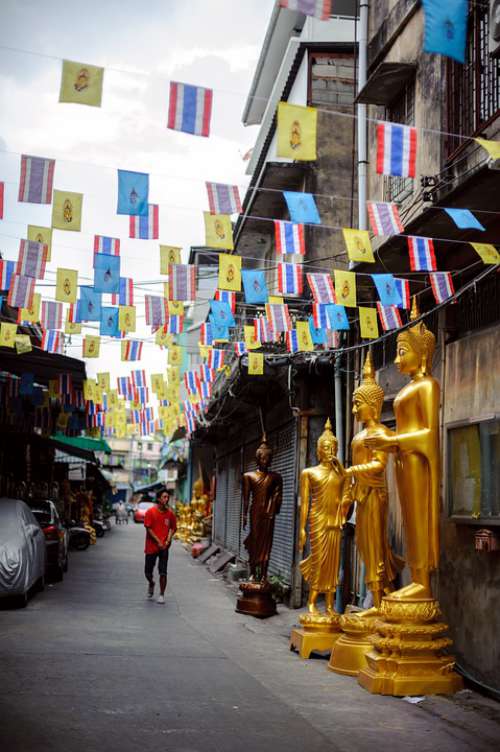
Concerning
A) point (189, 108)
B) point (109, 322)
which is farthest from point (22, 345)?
point (189, 108)

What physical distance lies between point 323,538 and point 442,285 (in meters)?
3.34

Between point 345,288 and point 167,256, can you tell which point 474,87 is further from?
point 167,256

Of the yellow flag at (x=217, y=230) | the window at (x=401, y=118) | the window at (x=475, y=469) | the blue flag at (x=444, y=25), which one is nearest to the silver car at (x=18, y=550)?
the yellow flag at (x=217, y=230)

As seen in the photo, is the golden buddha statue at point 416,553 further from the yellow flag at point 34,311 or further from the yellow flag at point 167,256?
the yellow flag at point 34,311

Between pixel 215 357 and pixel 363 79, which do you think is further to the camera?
pixel 215 357

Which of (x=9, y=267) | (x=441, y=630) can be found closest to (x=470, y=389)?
(x=441, y=630)

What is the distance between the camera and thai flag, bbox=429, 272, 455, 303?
32.4ft

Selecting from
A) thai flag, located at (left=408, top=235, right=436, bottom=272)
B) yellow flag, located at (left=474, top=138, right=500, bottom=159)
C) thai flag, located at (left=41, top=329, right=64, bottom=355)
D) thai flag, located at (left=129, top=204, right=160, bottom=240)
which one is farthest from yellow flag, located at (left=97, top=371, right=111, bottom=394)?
yellow flag, located at (left=474, top=138, right=500, bottom=159)

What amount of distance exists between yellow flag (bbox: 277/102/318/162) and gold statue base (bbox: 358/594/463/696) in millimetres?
4325

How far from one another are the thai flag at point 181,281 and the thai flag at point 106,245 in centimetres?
83

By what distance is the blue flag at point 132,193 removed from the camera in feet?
30.7

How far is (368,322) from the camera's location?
12.2 meters

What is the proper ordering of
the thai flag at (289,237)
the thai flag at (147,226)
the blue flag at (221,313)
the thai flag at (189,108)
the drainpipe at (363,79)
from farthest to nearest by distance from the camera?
the blue flag at (221,313)
the drainpipe at (363,79)
the thai flag at (289,237)
the thai flag at (147,226)
the thai flag at (189,108)

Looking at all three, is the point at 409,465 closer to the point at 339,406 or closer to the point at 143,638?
the point at 143,638
